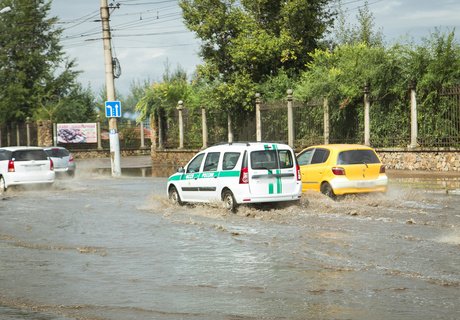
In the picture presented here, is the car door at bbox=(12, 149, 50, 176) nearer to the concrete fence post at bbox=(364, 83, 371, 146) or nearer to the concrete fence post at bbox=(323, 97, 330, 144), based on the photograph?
the concrete fence post at bbox=(323, 97, 330, 144)

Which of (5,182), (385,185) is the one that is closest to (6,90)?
(5,182)

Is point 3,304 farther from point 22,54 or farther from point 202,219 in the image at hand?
point 22,54

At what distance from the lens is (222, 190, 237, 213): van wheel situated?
53.6ft

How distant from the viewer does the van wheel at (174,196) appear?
18511mm

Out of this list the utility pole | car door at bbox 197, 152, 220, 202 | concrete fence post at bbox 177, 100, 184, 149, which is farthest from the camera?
concrete fence post at bbox 177, 100, 184, 149

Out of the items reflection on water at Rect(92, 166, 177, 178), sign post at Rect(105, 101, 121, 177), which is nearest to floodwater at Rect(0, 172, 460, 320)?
sign post at Rect(105, 101, 121, 177)

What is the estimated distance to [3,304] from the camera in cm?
823

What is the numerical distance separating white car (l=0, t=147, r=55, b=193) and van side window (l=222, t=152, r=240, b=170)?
11.1 metres

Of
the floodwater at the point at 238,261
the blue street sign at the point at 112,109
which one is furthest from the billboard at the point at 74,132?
the floodwater at the point at 238,261

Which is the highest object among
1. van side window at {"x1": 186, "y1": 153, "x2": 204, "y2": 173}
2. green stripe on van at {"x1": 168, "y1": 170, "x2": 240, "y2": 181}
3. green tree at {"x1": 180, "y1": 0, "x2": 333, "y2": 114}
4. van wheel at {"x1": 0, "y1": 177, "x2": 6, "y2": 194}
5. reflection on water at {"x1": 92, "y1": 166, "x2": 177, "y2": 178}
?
green tree at {"x1": 180, "y1": 0, "x2": 333, "y2": 114}

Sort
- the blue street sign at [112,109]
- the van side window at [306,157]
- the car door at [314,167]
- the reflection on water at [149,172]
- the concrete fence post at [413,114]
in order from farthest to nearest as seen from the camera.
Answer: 1. the reflection on water at [149,172]
2. the blue street sign at [112,109]
3. the concrete fence post at [413,114]
4. the van side window at [306,157]
5. the car door at [314,167]

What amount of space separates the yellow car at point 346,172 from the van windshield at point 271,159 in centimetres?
171

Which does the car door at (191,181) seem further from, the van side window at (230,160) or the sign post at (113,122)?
the sign post at (113,122)

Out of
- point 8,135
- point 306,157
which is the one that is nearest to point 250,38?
point 306,157
